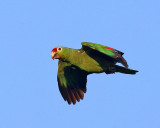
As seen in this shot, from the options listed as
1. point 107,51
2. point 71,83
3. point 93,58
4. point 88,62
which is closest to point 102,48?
point 107,51

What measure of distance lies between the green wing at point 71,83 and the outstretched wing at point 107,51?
1.81m

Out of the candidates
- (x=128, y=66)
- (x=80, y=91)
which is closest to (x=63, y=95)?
(x=80, y=91)

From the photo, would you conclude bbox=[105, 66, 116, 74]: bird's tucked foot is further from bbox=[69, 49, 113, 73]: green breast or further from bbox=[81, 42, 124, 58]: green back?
bbox=[81, 42, 124, 58]: green back

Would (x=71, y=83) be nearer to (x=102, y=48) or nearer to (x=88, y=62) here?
(x=88, y=62)

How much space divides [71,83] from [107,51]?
307cm

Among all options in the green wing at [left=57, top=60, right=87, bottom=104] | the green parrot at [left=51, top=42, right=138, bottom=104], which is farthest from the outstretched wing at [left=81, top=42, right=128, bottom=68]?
the green wing at [left=57, top=60, right=87, bottom=104]

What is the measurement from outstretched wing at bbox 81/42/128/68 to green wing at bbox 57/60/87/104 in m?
1.81

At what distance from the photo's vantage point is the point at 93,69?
19859mm

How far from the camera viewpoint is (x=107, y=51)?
19.5 metres

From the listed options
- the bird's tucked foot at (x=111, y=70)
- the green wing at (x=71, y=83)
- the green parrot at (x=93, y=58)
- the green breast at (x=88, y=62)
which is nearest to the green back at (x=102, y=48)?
the green parrot at (x=93, y=58)

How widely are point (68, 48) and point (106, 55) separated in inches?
67.1

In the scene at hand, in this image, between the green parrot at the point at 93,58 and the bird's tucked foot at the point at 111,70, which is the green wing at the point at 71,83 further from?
the bird's tucked foot at the point at 111,70

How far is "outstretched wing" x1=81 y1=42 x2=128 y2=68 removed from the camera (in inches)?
758

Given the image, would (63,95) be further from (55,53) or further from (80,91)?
(55,53)
